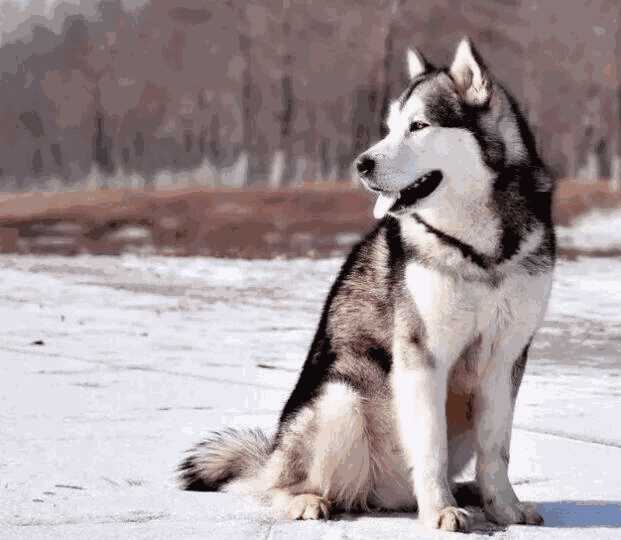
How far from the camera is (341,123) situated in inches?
1230

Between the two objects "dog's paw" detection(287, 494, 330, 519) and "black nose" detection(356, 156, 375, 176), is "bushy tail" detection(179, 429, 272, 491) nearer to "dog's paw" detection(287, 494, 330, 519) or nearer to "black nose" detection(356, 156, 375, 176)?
"dog's paw" detection(287, 494, 330, 519)

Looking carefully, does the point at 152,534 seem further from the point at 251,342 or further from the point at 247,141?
the point at 247,141

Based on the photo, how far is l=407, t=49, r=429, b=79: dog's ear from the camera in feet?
13.7

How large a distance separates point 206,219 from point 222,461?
738 inches

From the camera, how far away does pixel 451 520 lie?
373 centimetres

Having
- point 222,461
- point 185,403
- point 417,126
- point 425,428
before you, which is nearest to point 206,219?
point 185,403

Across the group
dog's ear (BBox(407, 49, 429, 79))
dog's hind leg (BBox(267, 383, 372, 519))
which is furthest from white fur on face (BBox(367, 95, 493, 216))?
dog's hind leg (BBox(267, 383, 372, 519))

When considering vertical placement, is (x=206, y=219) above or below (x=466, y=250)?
below

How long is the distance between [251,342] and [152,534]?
5.11 meters

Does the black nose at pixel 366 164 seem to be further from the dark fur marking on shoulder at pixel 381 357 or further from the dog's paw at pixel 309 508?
the dog's paw at pixel 309 508

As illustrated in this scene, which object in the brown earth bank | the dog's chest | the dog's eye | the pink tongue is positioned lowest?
the brown earth bank

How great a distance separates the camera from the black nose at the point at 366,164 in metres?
3.73

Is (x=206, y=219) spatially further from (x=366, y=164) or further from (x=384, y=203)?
(x=366, y=164)

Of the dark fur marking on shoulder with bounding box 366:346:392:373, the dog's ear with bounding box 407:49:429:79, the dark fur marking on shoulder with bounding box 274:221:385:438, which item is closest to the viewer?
the dark fur marking on shoulder with bounding box 366:346:392:373
